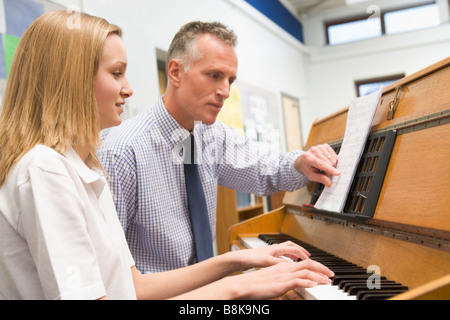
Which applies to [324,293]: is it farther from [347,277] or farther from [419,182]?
[419,182]

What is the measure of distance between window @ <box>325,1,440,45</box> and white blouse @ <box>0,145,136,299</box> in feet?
21.7

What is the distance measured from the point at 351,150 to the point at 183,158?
2.09ft

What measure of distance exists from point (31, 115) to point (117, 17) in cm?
207

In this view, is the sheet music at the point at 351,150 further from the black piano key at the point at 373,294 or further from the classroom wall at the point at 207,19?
the classroom wall at the point at 207,19

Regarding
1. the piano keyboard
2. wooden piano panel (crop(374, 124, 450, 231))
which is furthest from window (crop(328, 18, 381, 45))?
the piano keyboard

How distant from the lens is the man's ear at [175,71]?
1.72m

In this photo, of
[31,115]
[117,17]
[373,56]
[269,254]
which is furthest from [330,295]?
[373,56]

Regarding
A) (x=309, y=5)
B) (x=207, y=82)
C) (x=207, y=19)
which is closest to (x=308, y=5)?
(x=309, y=5)

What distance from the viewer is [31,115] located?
2.78ft

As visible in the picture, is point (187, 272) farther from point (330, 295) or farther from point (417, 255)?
point (417, 255)

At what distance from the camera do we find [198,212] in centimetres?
162

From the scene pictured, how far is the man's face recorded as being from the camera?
1641 millimetres

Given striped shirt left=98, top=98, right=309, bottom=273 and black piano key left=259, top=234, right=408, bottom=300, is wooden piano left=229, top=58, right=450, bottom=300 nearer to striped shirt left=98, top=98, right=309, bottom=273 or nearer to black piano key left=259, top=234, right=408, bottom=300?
black piano key left=259, top=234, right=408, bottom=300

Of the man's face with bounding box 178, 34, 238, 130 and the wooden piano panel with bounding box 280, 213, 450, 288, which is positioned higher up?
the man's face with bounding box 178, 34, 238, 130
